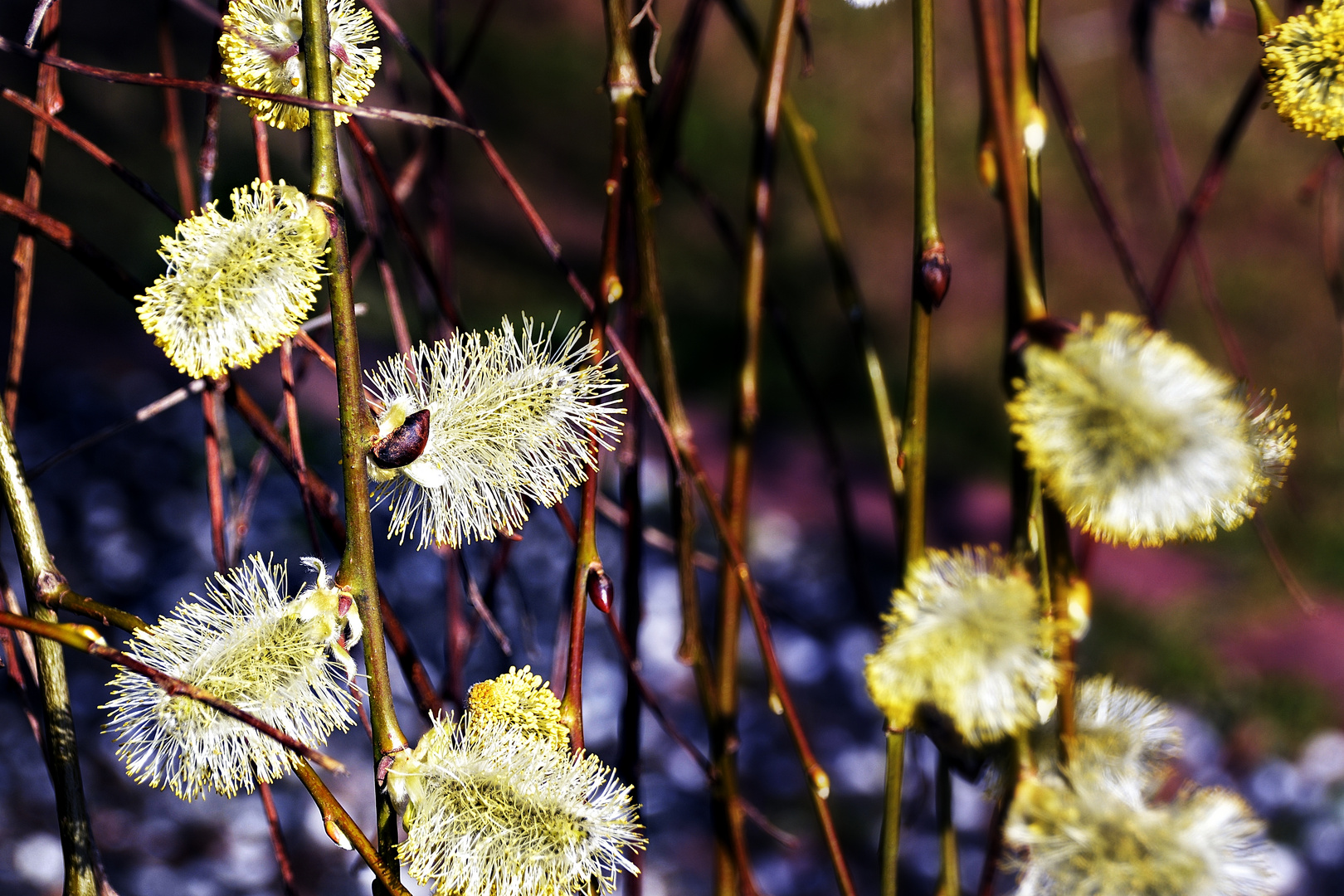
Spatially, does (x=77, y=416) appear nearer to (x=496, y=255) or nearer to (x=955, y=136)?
(x=496, y=255)

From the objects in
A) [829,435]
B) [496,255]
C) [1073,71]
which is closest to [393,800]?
[829,435]

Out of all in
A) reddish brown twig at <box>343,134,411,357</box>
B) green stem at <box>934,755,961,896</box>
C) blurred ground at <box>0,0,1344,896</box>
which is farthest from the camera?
blurred ground at <box>0,0,1344,896</box>

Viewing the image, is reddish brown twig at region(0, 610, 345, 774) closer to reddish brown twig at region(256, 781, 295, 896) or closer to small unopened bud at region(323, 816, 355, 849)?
small unopened bud at region(323, 816, 355, 849)

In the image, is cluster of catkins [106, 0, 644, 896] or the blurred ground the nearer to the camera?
cluster of catkins [106, 0, 644, 896]

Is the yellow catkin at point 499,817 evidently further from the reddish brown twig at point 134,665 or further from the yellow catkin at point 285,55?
the yellow catkin at point 285,55

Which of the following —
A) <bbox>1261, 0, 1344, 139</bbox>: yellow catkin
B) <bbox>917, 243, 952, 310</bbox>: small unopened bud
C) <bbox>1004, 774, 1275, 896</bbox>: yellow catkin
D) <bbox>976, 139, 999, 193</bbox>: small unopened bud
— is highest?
<bbox>976, 139, 999, 193</bbox>: small unopened bud

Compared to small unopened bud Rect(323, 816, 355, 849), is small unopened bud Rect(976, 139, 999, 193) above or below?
above

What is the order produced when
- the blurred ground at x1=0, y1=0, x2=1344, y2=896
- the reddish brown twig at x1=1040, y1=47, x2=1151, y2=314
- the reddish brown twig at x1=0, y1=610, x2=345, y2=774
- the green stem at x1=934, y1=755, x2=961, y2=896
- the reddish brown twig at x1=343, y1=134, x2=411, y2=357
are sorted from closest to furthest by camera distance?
the reddish brown twig at x1=0, y1=610, x2=345, y2=774 < the green stem at x1=934, y1=755, x2=961, y2=896 < the reddish brown twig at x1=343, y1=134, x2=411, y2=357 < the reddish brown twig at x1=1040, y1=47, x2=1151, y2=314 < the blurred ground at x1=0, y1=0, x2=1344, y2=896

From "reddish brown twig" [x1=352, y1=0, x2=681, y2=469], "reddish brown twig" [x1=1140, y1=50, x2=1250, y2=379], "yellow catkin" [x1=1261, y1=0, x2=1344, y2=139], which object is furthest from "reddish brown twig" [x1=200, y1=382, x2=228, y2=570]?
"reddish brown twig" [x1=1140, y1=50, x2=1250, y2=379]
